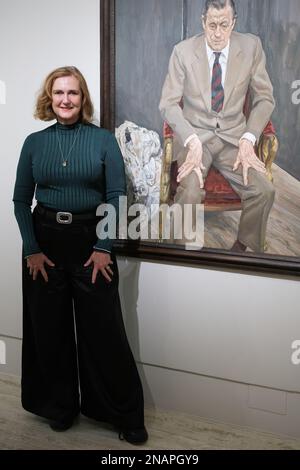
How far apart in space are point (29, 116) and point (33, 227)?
0.59 metres

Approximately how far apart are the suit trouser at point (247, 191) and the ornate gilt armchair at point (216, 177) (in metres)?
0.02

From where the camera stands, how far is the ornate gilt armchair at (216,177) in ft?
6.26

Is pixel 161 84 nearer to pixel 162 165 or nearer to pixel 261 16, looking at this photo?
pixel 162 165

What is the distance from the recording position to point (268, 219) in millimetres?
1956

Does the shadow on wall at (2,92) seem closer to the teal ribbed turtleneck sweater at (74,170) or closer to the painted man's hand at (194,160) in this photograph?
the teal ribbed turtleneck sweater at (74,170)

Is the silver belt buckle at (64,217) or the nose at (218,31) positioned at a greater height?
the nose at (218,31)

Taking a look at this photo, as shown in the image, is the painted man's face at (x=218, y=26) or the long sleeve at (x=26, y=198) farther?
the long sleeve at (x=26, y=198)

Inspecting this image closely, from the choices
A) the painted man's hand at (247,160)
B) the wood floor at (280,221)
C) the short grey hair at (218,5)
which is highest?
the short grey hair at (218,5)

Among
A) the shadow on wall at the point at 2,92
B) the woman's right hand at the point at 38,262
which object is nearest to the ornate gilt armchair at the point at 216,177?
the woman's right hand at the point at 38,262

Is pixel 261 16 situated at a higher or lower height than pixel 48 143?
higher

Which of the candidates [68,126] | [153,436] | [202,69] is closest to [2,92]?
[68,126]

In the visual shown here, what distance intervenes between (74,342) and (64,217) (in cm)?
58

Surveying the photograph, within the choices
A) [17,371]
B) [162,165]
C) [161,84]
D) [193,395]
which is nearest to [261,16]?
[161,84]
